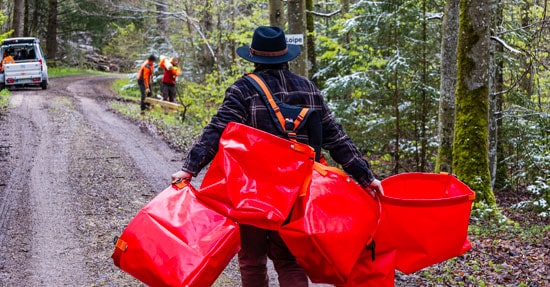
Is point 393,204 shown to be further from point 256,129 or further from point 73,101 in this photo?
point 73,101

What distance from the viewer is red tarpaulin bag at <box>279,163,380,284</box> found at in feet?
10.6

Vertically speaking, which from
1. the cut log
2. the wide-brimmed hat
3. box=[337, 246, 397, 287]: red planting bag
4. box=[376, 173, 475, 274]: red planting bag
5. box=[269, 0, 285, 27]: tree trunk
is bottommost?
the cut log

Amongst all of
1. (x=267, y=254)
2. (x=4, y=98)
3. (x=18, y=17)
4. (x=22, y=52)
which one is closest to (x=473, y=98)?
(x=267, y=254)

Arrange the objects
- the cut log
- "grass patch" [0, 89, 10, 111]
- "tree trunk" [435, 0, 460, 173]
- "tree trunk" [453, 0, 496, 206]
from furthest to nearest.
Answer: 1. the cut log
2. "grass patch" [0, 89, 10, 111]
3. "tree trunk" [435, 0, 460, 173]
4. "tree trunk" [453, 0, 496, 206]

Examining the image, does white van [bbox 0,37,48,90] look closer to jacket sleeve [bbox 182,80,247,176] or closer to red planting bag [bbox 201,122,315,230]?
jacket sleeve [bbox 182,80,247,176]

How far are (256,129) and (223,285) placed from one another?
8.63ft

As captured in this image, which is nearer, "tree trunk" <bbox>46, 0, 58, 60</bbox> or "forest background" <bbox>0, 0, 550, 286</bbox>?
"forest background" <bbox>0, 0, 550, 286</bbox>

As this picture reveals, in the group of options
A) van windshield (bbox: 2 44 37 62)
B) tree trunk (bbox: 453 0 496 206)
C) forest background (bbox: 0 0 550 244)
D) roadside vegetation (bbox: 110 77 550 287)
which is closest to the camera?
roadside vegetation (bbox: 110 77 550 287)

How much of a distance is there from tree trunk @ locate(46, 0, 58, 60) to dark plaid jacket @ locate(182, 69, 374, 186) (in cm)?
3555

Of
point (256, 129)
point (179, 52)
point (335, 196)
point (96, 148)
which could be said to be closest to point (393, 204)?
point (335, 196)

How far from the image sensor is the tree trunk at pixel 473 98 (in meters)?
8.72

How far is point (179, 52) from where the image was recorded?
83.7 ft

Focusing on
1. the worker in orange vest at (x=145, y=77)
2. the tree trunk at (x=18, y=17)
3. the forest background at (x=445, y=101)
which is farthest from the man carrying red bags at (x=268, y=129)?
the tree trunk at (x=18, y=17)

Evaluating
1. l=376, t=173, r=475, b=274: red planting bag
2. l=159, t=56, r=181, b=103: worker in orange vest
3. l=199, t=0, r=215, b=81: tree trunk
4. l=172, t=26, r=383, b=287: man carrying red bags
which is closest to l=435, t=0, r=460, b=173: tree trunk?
l=376, t=173, r=475, b=274: red planting bag
